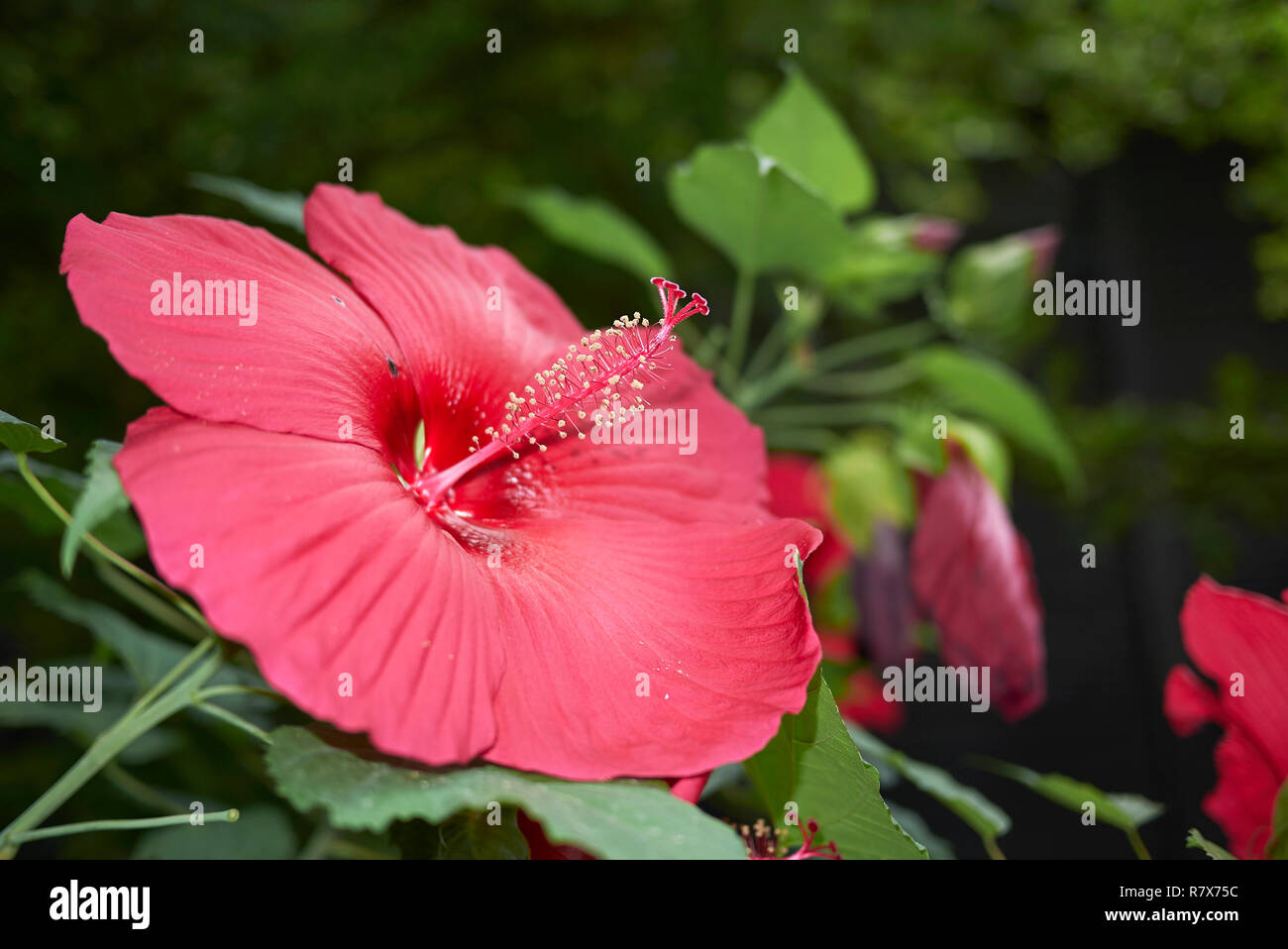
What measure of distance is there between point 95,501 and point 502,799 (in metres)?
0.11

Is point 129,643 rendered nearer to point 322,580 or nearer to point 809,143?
point 322,580

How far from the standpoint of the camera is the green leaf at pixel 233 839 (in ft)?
1.74

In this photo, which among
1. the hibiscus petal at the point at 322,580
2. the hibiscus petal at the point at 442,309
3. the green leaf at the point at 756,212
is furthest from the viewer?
the green leaf at the point at 756,212

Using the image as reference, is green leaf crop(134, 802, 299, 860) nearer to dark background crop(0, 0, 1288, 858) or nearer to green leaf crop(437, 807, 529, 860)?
dark background crop(0, 0, 1288, 858)

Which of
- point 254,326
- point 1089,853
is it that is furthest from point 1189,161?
point 254,326

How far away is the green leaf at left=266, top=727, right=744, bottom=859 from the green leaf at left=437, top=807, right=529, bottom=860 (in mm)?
27

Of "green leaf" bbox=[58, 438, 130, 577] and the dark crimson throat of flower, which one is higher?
the dark crimson throat of flower

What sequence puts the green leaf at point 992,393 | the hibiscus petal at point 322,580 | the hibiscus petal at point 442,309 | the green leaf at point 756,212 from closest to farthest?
the hibiscus petal at point 322,580
the hibiscus petal at point 442,309
the green leaf at point 756,212
the green leaf at point 992,393

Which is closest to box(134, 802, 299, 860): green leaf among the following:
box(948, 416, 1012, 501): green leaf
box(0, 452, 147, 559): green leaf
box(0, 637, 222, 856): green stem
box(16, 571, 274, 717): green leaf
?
box(16, 571, 274, 717): green leaf

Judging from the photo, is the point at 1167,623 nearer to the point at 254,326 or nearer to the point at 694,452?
the point at 694,452

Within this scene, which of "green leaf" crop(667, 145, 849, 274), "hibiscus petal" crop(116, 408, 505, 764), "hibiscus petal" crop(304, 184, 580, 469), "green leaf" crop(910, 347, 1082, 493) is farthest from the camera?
"green leaf" crop(910, 347, 1082, 493)

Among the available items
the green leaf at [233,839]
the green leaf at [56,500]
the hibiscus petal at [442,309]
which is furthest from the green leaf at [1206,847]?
the green leaf at [233,839]

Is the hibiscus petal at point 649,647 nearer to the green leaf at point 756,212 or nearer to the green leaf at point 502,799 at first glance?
the green leaf at point 502,799

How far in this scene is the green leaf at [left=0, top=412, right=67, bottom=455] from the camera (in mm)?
242
